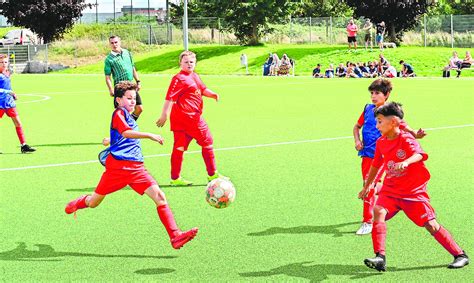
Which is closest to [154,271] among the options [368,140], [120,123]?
[120,123]

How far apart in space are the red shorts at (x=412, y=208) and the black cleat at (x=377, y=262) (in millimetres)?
360

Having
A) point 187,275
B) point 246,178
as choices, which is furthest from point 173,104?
point 187,275

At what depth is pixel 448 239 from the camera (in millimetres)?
7141

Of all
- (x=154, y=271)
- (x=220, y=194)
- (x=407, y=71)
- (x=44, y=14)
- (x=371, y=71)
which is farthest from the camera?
(x=44, y=14)

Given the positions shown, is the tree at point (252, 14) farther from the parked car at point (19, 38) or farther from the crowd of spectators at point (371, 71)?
the parked car at point (19, 38)

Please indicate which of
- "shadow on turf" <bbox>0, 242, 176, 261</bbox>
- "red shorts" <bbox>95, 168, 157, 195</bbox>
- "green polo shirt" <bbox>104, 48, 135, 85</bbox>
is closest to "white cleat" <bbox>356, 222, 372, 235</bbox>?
"shadow on turf" <bbox>0, 242, 176, 261</bbox>

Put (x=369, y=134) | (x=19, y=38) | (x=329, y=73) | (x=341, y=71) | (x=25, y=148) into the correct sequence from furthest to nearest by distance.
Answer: (x=19, y=38) < (x=341, y=71) < (x=329, y=73) < (x=25, y=148) < (x=369, y=134)

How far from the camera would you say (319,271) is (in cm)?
720

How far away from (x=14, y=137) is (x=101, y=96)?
14.7 meters

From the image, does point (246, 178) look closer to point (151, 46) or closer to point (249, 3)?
point (249, 3)

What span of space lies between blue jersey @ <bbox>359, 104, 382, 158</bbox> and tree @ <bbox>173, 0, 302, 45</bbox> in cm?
5772

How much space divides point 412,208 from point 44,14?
241 ft

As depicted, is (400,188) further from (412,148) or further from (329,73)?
(329,73)

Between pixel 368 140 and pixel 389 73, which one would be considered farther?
pixel 389 73
